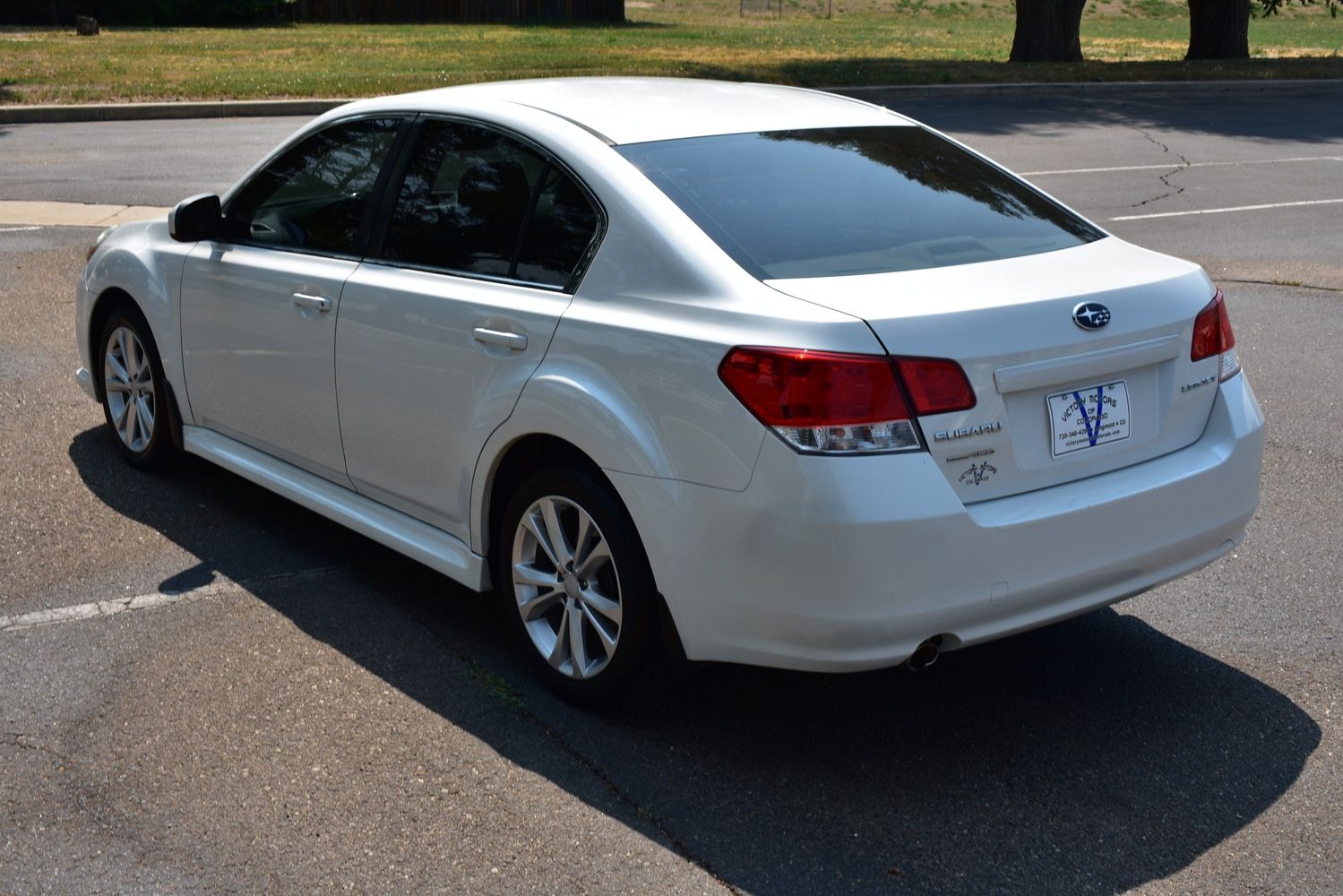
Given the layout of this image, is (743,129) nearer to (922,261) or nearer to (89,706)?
(922,261)

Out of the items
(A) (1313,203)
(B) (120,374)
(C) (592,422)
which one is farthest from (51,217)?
(A) (1313,203)

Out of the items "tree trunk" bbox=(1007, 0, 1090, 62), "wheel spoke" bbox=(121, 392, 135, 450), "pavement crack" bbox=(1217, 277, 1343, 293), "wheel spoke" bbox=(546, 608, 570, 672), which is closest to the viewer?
"wheel spoke" bbox=(546, 608, 570, 672)

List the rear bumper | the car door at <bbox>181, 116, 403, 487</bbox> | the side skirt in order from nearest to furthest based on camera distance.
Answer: the rear bumper, the side skirt, the car door at <bbox>181, 116, 403, 487</bbox>

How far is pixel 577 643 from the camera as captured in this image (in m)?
4.14

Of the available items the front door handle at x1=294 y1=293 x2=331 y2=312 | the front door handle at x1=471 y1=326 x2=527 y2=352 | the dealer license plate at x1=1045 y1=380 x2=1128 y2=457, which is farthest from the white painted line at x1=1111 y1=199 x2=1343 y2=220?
the front door handle at x1=471 y1=326 x2=527 y2=352

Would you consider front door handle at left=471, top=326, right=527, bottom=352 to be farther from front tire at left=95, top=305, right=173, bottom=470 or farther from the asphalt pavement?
front tire at left=95, top=305, right=173, bottom=470

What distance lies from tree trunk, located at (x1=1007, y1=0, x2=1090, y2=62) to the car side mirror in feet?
78.3

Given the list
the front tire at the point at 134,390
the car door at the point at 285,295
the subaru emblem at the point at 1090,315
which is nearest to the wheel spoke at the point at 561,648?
the car door at the point at 285,295

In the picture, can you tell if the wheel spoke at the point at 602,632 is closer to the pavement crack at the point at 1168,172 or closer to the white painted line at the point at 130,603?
the white painted line at the point at 130,603

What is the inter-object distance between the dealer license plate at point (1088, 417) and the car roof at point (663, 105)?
135 cm

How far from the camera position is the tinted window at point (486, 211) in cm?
421

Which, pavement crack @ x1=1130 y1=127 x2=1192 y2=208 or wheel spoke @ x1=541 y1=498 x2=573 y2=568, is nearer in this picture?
wheel spoke @ x1=541 y1=498 x2=573 y2=568

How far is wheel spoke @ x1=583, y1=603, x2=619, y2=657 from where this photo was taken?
4035 millimetres

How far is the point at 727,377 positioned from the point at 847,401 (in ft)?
0.99
